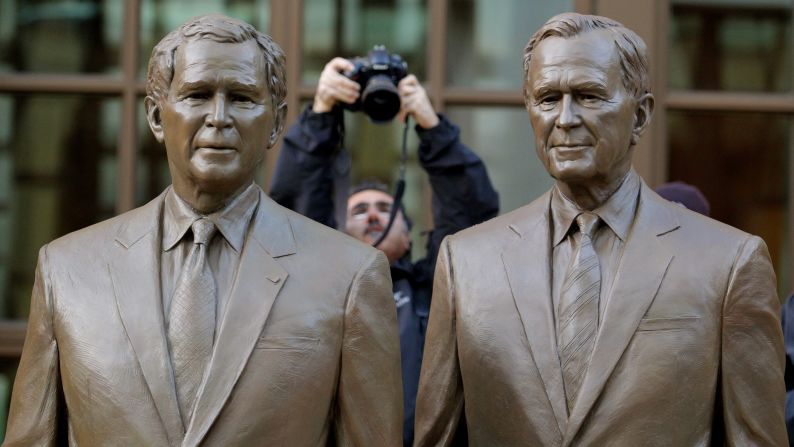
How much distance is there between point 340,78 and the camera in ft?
18.4

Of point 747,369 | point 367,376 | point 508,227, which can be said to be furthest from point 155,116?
point 747,369

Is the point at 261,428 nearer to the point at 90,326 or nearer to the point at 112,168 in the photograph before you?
the point at 90,326

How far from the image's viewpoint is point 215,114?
4273mm

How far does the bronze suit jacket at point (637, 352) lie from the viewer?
4.36 m

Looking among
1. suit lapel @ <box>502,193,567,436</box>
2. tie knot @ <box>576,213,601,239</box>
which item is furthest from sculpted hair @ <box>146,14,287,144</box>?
tie knot @ <box>576,213,601,239</box>

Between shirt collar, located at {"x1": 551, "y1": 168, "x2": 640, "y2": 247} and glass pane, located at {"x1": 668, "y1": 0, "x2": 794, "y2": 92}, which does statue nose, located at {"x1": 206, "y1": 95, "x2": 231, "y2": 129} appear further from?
glass pane, located at {"x1": 668, "y1": 0, "x2": 794, "y2": 92}

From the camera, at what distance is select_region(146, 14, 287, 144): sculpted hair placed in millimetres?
4355

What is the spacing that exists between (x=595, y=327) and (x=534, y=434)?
0.30m

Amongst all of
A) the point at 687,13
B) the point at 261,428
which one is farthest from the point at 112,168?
the point at 261,428

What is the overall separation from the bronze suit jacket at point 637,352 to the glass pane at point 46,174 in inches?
101

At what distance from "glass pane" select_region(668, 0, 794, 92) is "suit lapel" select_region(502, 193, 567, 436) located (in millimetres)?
2396

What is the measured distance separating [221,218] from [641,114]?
44.0 inches

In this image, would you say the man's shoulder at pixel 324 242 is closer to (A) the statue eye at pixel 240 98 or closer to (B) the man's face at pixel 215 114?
(B) the man's face at pixel 215 114

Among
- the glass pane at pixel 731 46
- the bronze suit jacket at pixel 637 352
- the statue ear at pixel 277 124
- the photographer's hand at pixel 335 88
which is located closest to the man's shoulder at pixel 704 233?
the bronze suit jacket at pixel 637 352
